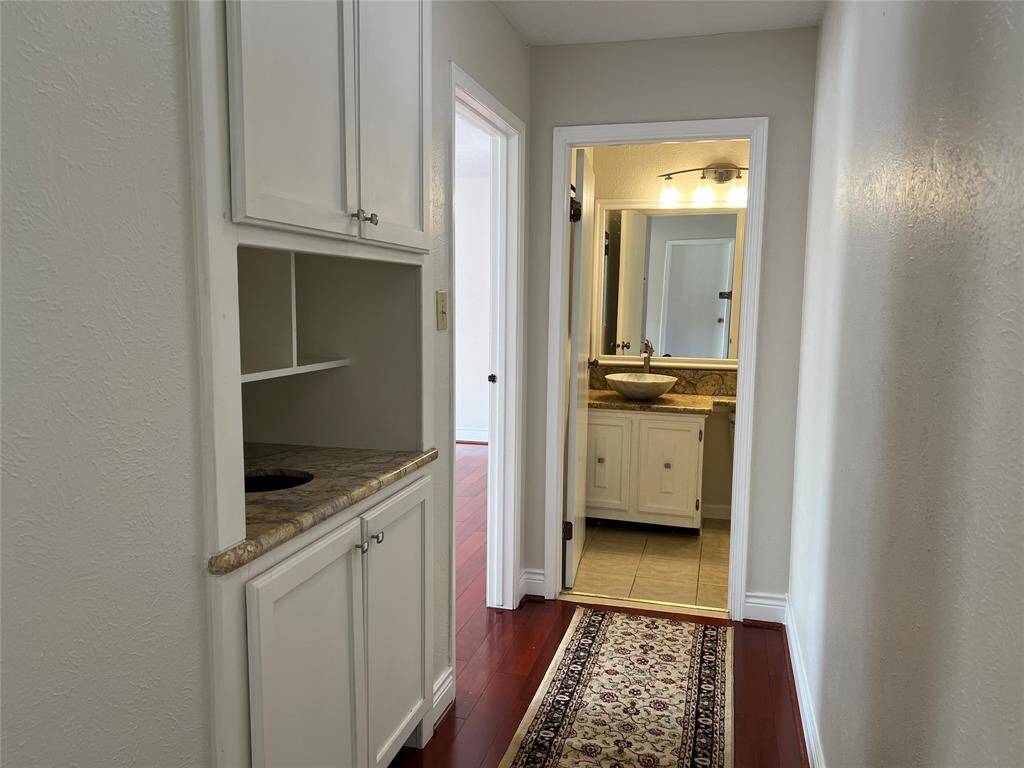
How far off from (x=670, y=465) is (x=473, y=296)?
3.45 meters

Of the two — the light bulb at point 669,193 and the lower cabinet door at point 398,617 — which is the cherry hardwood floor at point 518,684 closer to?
the lower cabinet door at point 398,617

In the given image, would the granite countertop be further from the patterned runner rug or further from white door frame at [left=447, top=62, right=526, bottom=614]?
the patterned runner rug

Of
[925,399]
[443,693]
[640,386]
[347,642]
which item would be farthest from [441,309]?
[640,386]

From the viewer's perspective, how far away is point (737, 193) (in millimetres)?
4602

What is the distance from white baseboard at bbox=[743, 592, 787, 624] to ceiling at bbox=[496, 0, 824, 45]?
2.37 metres

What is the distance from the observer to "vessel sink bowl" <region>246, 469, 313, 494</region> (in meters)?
1.94

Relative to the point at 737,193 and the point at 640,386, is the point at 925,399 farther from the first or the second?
the point at 737,193

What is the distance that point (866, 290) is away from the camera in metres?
1.75

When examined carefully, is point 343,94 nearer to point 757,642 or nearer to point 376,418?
point 376,418

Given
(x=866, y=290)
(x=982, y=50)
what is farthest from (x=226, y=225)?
(x=866, y=290)

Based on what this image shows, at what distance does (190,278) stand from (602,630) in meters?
2.51

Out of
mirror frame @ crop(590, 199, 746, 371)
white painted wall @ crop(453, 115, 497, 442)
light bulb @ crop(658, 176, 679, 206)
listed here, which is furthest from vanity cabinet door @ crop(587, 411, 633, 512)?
white painted wall @ crop(453, 115, 497, 442)

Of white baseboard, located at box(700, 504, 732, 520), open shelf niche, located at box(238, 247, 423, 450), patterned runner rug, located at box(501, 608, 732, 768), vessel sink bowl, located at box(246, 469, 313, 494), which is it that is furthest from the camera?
white baseboard, located at box(700, 504, 732, 520)

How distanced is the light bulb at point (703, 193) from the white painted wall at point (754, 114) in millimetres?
1532
